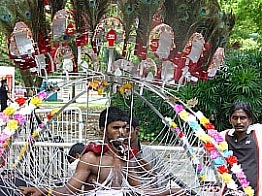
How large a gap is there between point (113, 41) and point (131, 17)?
22 centimetres

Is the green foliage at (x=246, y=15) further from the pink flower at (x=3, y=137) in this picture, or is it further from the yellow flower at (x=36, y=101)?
the pink flower at (x=3, y=137)

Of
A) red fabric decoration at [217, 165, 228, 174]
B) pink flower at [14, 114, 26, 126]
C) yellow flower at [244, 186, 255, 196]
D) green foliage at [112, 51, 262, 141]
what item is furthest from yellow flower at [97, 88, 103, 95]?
green foliage at [112, 51, 262, 141]

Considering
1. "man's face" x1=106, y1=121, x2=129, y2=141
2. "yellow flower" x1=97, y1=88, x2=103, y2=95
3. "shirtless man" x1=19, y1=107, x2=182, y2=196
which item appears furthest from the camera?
"yellow flower" x1=97, y1=88, x2=103, y2=95

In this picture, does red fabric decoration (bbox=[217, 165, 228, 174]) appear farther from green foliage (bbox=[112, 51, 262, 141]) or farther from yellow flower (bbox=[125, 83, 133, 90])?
green foliage (bbox=[112, 51, 262, 141])

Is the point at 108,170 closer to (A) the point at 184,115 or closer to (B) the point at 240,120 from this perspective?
(A) the point at 184,115

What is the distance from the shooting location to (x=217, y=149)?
3.54m

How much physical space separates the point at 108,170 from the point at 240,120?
1.30 meters

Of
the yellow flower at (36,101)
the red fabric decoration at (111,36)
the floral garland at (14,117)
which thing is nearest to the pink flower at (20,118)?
the floral garland at (14,117)

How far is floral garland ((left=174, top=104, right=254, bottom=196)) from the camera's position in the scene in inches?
138

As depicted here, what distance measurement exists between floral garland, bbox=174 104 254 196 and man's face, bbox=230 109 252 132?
471 mm

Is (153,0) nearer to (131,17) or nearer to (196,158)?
(131,17)

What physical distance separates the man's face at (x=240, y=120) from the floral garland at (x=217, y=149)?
0.47 m

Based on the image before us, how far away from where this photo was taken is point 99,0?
3.60 m

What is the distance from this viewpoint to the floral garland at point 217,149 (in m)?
3.52
